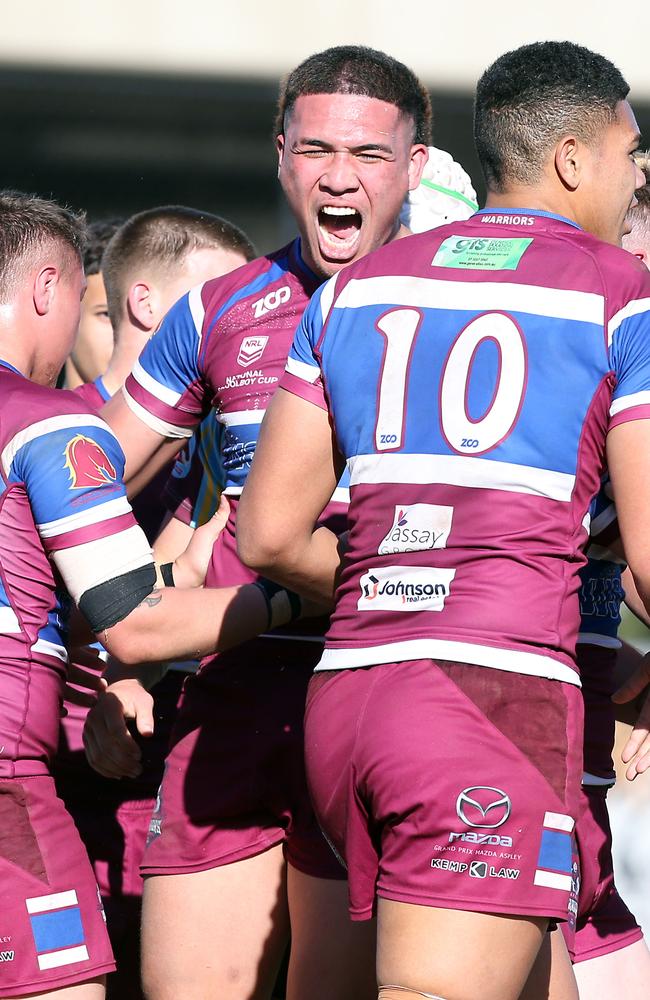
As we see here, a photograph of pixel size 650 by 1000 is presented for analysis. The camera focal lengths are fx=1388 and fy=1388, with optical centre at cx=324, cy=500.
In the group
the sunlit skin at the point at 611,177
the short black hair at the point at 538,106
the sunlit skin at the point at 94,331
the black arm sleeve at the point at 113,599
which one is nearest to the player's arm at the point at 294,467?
the black arm sleeve at the point at 113,599

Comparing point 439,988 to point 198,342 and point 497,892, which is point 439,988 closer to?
point 497,892

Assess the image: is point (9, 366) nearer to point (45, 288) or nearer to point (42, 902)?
point (45, 288)

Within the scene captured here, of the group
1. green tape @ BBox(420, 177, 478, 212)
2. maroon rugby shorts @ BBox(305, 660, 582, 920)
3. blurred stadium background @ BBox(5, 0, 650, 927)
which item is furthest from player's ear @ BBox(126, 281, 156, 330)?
blurred stadium background @ BBox(5, 0, 650, 927)

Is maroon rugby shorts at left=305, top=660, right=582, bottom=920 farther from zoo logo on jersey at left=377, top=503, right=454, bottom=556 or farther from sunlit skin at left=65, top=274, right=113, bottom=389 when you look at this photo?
sunlit skin at left=65, top=274, right=113, bottom=389

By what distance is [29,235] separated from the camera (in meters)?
3.29

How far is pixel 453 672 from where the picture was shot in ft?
7.84

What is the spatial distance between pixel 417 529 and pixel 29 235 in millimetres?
1367

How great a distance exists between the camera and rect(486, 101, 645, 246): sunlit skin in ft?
8.87

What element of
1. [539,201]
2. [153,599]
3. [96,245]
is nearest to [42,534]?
[153,599]

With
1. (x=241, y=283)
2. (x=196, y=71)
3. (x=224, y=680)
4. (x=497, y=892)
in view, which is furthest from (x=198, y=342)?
(x=196, y=71)

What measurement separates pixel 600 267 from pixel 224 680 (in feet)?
4.96

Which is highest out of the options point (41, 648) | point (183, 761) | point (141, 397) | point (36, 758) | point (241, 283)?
point (241, 283)

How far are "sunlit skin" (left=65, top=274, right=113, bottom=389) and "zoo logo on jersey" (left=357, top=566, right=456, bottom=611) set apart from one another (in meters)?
3.32

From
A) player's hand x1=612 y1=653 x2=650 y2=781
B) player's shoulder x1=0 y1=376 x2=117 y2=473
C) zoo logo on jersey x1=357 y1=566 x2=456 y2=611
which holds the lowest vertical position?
player's hand x1=612 y1=653 x2=650 y2=781
